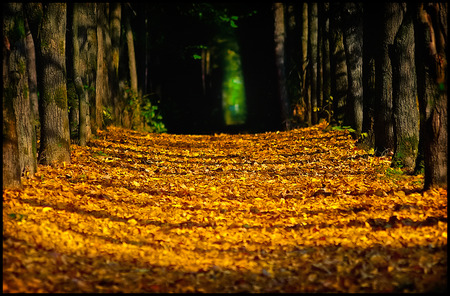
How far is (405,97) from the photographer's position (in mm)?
11695

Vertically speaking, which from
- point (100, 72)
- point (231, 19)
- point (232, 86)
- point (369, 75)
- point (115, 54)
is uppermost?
point (232, 86)

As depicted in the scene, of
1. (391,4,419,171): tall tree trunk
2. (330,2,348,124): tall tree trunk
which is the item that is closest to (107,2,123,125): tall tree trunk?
(330,2,348,124): tall tree trunk

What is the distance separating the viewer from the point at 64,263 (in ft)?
20.2

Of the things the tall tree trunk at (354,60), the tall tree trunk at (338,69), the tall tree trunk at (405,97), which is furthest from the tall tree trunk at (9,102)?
the tall tree trunk at (338,69)

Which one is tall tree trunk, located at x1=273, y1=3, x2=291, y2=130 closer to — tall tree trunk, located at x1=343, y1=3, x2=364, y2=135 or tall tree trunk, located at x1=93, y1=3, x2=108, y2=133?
tall tree trunk, located at x1=343, y1=3, x2=364, y2=135

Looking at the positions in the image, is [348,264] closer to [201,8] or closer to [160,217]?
[160,217]

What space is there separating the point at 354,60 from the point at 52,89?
27.8 ft

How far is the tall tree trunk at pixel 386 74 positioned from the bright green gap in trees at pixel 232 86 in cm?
3586

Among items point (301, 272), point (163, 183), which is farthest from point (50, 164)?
point (301, 272)

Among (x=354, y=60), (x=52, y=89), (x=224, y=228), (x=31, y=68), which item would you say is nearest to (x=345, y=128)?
(x=354, y=60)

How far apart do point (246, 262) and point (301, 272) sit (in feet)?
2.30

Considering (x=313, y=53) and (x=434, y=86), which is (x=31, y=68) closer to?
(x=434, y=86)

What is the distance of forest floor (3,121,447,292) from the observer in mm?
5902

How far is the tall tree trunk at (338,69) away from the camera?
1778 cm
